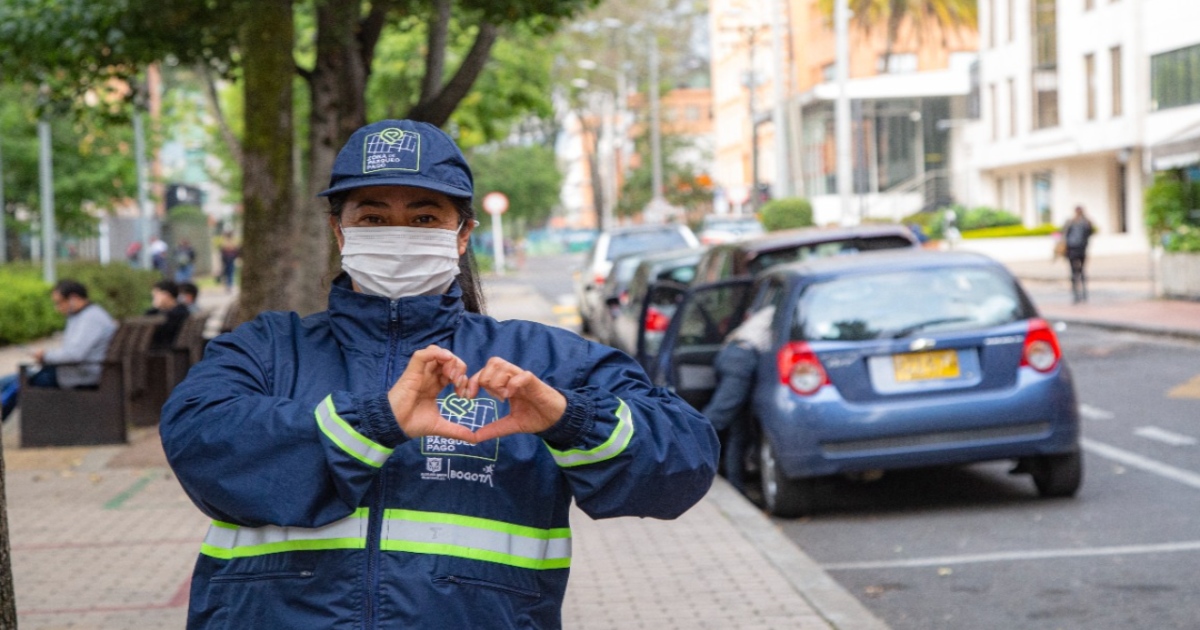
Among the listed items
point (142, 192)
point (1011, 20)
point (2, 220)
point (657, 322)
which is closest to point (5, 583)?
point (657, 322)

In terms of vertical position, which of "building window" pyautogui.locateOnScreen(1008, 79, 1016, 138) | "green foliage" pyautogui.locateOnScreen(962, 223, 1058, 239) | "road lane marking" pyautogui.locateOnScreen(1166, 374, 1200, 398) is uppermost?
"building window" pyautogui.locateOnScreen(1008, 79, 1016, 138)

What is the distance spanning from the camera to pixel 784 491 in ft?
29.2

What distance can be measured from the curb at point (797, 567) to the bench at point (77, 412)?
17.4 ft

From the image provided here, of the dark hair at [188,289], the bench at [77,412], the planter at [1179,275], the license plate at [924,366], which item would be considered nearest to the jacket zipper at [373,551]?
the license plate at [924,366]

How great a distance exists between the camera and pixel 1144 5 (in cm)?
4309

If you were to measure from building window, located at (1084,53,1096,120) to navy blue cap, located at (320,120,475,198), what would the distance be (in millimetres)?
47614

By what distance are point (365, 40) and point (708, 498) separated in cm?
682

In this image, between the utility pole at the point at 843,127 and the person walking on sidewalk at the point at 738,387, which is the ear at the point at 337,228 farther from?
the utility pole at the point at 843,127

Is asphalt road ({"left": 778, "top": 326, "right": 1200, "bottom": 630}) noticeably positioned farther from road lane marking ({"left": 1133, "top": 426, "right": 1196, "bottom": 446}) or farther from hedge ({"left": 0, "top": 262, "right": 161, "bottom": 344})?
hedge ({"left": 0, "top": 262, "right": 161, "bottom": 344})

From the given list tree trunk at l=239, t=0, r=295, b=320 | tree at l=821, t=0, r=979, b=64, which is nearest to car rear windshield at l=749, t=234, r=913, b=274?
tree trunk at l=239, t=0, r=295, b=320

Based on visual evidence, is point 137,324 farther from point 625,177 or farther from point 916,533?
point 625,177

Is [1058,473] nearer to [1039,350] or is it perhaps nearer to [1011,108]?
[1039,350]

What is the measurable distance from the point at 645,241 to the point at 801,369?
1899 centimetres

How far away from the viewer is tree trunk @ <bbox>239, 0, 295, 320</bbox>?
38.3ft
